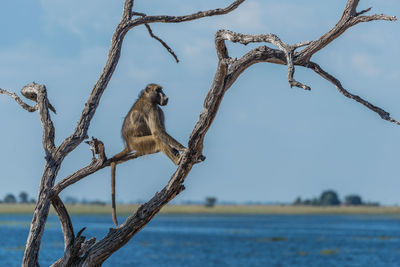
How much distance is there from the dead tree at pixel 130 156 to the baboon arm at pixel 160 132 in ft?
1.20

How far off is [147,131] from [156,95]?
563 millimetres

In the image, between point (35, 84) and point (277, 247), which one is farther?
point (277, 247)

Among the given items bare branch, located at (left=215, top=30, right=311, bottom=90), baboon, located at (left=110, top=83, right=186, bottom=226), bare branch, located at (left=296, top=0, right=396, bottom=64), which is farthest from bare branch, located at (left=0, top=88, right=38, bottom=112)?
bare branch, located at (left=296, top=0, right=396, bottom=64)

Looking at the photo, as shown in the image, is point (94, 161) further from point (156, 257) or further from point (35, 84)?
point (156, 257)

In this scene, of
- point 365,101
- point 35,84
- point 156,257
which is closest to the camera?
point 365,101

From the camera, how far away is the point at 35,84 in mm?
7922

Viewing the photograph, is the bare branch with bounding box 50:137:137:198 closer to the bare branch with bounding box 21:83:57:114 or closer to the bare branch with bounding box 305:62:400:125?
the bare branch with bounding box 21:83:57:114

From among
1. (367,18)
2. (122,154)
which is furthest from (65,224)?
(367,18)

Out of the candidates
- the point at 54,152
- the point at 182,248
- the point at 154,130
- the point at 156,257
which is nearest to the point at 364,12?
the point at 154,130

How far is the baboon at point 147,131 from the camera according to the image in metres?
7.85

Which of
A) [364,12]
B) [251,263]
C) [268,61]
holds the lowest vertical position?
[251,263]

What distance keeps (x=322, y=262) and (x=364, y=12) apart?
3508 centimetres

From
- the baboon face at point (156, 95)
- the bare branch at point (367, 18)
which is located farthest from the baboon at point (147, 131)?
the bare branch at point (367, 18)

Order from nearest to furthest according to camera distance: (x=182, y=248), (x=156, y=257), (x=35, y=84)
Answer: (x=35, y=84) → (x=156, y=257) → (x=182, y=248)
